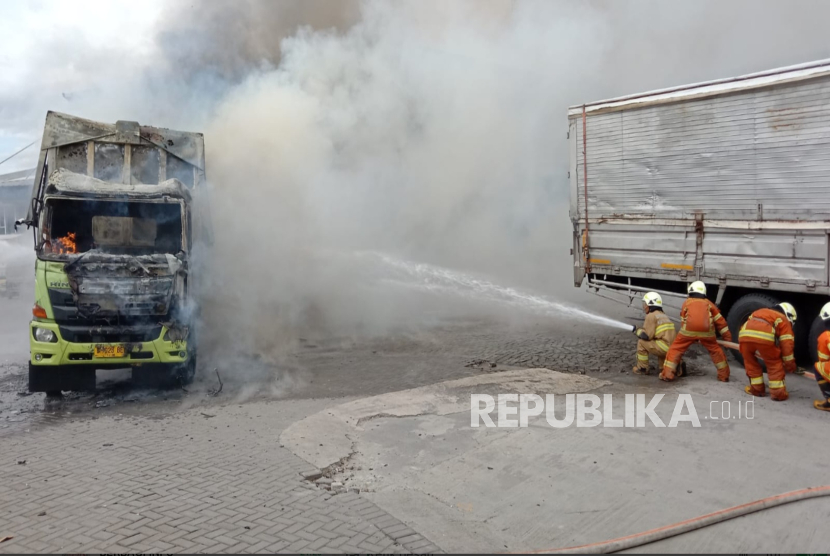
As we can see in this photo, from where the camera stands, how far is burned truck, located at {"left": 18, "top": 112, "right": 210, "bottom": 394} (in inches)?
237

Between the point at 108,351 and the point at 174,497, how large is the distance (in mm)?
2805

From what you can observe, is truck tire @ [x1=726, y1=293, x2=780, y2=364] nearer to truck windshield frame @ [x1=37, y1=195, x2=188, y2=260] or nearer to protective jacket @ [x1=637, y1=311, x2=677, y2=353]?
protective jacket @ [x1=637, y1=311, x2=677, y2=353]

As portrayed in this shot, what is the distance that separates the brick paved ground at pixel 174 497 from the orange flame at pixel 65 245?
75.8 inches

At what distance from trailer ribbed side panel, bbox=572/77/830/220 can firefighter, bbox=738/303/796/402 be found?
135cm

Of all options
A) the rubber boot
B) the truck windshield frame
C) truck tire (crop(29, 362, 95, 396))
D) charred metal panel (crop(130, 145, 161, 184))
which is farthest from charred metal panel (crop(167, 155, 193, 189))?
the rubber boot

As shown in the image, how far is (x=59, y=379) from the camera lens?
6.19m

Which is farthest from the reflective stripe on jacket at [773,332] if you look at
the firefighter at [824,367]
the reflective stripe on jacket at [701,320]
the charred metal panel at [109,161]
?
the charred metal panel at [109,161]

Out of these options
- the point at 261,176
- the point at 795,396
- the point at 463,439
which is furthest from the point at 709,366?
the point at 261,176

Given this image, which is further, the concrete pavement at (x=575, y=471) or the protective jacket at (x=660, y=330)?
the protective jacket at (x=660, y=330)

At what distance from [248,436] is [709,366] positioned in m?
5.67

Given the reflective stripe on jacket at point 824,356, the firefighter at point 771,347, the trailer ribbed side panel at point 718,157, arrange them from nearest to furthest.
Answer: the reflective stripe on jacket at point 824,356 < the firefighter at point 771,347 < the trailer ribbed side panel at point 718,157

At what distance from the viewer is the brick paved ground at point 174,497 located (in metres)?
3.32

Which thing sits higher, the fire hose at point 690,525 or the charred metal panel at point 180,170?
the charred metal panel at point 180,170

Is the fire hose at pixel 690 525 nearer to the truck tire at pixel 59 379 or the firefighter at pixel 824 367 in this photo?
the firefighter at pixel 824 367
